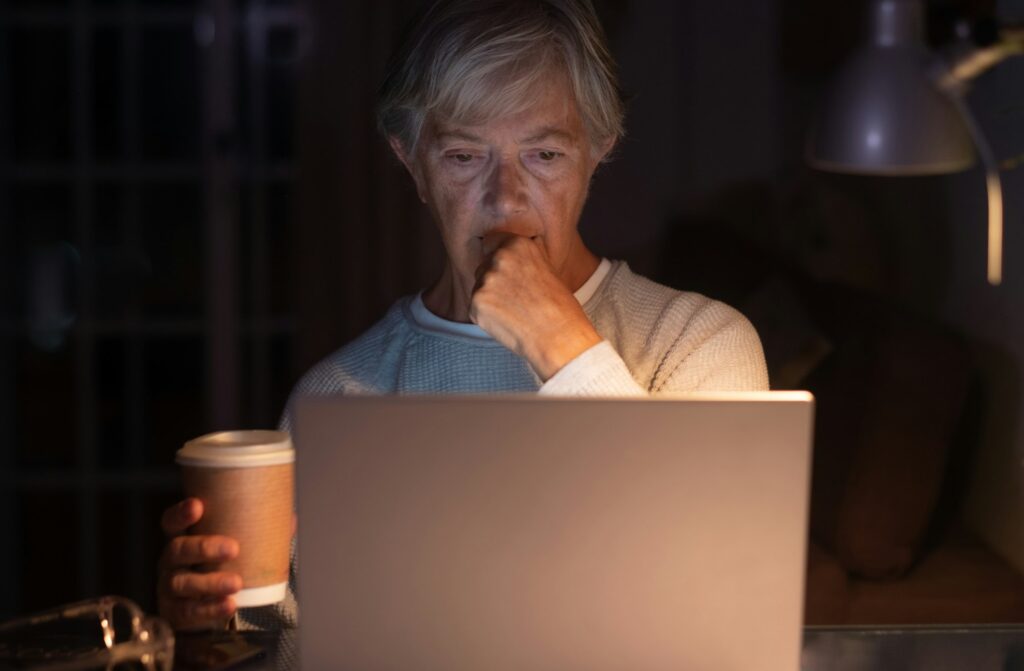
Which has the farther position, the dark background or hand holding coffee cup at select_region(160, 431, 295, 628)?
the dark background

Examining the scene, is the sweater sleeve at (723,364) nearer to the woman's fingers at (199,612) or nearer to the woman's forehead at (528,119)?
the woman's forehead at (528,119)

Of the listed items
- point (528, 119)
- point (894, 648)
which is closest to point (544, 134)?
point (528, 119)

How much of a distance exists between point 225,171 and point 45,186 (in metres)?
0.58

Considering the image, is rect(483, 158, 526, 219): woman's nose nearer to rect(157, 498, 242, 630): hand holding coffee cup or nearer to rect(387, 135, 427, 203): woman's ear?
rect(387, 135, 427, 203): woman's ear

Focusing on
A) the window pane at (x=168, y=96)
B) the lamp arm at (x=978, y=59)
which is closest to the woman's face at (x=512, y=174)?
the lamp arm at (x=978, y=59)

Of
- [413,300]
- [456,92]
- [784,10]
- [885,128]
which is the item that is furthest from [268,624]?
[784,10]

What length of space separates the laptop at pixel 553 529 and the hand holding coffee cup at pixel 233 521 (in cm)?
17

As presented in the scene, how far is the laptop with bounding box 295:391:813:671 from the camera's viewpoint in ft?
2.88

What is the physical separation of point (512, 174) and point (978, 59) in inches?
21.0

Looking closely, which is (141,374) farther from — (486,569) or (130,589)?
(486,569)

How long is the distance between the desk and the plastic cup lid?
0.58 ft

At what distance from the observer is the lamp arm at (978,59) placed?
3.74 ft

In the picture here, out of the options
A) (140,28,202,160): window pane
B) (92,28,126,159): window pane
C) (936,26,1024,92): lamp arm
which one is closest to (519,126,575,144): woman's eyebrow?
(936,26,1024,92): lamp arm

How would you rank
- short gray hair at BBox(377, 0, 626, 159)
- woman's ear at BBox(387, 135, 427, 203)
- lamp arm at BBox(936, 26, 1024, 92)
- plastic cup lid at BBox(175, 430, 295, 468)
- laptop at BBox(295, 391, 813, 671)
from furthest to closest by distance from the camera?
woman's ear at BBox(387, 135, 427, 203) < short gray hair at BBox(377, 0, 626, 159) < lamp arm at BBox(936, 26, 1024, 92) < plastic cup lid at BBox(175, 430, 295, 468) < laptop at BBox(295, 391, 813, 671)
